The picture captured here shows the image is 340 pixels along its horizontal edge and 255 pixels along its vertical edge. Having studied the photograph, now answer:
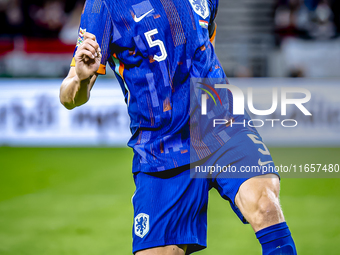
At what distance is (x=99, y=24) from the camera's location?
7.30 ft

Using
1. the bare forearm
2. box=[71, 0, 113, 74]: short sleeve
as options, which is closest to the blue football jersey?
box=[71, 0, 113, 74]: short sleeve

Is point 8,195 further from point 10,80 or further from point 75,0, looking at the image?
point 75,0

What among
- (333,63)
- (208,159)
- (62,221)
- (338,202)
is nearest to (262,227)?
(208,159)

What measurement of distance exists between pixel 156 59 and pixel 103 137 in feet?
23.7

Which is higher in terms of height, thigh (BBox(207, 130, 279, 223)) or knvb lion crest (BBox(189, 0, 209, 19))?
knvb lion crest (BBox(189, 0, 209, 19))

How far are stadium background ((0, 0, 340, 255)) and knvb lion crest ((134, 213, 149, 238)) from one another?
182cm

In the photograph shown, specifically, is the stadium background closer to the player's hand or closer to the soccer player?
the soccer player

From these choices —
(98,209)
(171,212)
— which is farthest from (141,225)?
(98,209)

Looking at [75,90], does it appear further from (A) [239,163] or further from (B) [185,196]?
(A) [239,163]

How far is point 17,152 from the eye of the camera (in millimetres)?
8930

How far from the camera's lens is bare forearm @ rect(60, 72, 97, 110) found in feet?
7.20

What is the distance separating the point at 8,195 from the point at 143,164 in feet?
14.0

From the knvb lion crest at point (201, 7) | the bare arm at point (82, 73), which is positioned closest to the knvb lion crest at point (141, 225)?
the bare arm at point (82, 73)

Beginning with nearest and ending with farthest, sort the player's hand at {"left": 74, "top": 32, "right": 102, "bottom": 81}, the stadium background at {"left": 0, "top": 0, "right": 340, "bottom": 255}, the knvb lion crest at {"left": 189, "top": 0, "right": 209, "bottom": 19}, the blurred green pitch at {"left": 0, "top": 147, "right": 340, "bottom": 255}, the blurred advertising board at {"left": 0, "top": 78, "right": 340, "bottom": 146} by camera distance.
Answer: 1. the player's hand at {"left": 74, "top": 32, "right": 102, "bottom": 81}
2. the knvb lion crest at {"left": 189, "top": 0, "right": 209, "bottom": 19}
3. the blurred green pitch at {"left": 0, "top": 147, "right": 340, "bottom": 255}
4. the stadium background at {"left": 0, "top": 0, "right": 340, "bottom": 255}
5. the blurred advertising board at {"left": 0, "top": 78, "right": 340, "bottom": 146}
